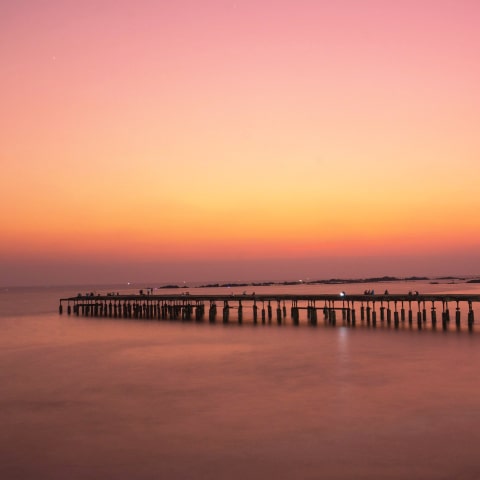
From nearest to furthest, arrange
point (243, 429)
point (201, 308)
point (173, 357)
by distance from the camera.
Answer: point (243, 429) → point (173, 357) → point (201, 308)

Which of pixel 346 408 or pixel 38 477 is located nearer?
pixel 38 477

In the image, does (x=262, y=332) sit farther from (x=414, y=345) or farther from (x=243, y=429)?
(x=243, y=429)

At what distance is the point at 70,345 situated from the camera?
147ft

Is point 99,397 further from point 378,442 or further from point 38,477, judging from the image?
point 378,442

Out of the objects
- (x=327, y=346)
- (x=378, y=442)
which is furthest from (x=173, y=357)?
(x=378, y=442)

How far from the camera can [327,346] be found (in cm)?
4006

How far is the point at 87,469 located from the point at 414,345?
2727 cm

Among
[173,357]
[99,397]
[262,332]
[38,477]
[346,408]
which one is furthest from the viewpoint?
[262,332]

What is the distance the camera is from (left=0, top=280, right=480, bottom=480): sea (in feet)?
53.1

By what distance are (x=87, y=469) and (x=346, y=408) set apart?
1028 cm

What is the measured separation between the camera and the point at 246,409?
2266cm

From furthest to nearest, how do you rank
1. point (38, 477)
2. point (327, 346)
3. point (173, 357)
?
point (327, 346) → point (173, 357) → point (38, 477)

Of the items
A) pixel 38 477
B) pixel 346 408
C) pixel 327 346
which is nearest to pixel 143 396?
pixel 346 408

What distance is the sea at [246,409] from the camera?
1617 centimetres
